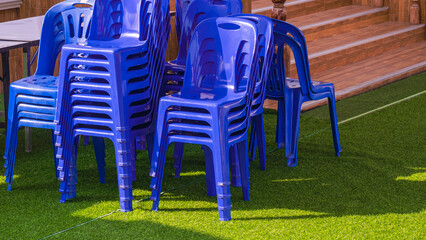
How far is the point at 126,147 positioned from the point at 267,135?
206cm

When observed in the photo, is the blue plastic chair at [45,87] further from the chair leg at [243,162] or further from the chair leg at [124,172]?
the chair leg at [243,162]

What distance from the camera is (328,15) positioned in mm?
10055

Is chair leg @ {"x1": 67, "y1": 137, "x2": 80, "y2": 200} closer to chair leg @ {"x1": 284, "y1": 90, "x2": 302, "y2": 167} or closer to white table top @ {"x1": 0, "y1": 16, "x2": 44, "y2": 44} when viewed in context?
white table top @ {"x1": 0, "y1": 16, "x2": 44, "y2": 44}

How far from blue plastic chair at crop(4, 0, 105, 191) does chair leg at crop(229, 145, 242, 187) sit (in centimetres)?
83

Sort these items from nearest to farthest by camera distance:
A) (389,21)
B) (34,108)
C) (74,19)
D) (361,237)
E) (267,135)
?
1. (361,237)
2. (34,108)
3. (74,19)
4. (267,135)
5. (389,21)

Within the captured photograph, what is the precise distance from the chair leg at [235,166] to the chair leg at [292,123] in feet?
1.85

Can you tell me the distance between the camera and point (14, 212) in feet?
13.3

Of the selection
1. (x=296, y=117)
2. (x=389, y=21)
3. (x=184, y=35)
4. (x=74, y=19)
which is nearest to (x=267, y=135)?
(x=296, y=117)

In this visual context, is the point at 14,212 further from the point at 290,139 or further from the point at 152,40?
the point at 290,139

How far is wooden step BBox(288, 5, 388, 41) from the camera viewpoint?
9297 millimetres

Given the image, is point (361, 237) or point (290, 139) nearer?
point (361, 237)

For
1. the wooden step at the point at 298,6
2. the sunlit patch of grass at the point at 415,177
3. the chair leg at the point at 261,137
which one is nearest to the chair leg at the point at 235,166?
the chair leg at the point at 261,137

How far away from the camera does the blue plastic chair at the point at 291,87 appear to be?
4.86 m

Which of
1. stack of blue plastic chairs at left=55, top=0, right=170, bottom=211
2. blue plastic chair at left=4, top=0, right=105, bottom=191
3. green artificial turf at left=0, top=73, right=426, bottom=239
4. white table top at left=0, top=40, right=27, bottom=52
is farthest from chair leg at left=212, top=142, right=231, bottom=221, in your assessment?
white table top at left=0, top=40, right=27, bottom=52
